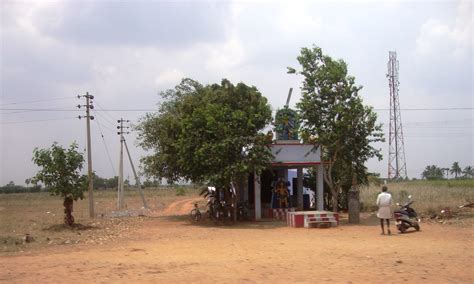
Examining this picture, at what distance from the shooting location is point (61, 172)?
21.0 m

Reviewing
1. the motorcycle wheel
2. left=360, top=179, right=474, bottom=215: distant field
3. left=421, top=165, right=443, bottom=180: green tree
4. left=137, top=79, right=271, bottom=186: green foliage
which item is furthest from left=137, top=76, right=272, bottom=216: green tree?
left=421, top=165, right=443, bottom=180: green tree

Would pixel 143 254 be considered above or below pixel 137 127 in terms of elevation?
below

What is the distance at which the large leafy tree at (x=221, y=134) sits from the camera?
21.0m

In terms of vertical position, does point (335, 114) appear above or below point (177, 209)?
above

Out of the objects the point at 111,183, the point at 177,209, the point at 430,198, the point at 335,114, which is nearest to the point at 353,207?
the point at 335,114

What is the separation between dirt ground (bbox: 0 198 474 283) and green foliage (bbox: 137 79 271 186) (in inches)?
170

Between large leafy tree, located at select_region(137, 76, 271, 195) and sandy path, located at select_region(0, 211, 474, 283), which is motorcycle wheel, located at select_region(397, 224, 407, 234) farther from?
large leafy tree, located at select_region(137, 76, 271, 195)

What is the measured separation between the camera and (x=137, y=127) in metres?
31.2

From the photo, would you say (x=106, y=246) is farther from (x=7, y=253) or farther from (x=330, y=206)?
(x=330, y=206)

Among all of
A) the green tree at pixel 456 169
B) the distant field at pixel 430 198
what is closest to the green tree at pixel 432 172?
the green tree at pixel 456 169

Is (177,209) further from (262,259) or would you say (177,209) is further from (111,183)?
(111,183)

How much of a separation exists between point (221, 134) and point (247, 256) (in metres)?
10.4

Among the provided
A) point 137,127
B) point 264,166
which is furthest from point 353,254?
point 137,127

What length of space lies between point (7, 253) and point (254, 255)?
7.04 metres
